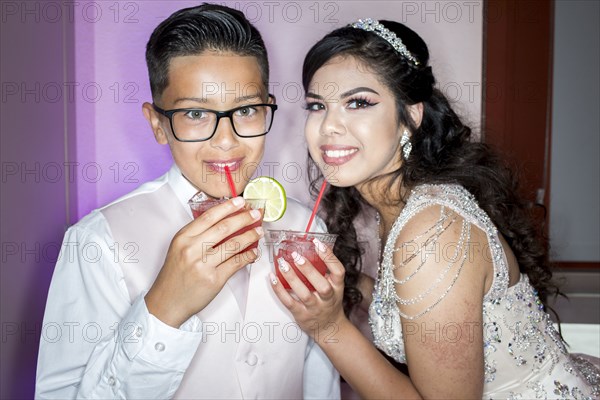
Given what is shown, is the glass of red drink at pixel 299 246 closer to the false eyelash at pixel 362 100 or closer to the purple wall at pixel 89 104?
the false eyelash at pixel 362 100

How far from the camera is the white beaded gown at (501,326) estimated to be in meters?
1.91

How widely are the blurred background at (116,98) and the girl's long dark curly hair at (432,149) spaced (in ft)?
2.03

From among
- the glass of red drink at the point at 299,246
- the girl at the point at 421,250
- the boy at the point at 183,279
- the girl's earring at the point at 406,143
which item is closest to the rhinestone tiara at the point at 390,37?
the girl at the point at 421,250

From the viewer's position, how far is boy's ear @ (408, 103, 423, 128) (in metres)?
2.16

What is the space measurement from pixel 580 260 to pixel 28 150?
202 inches

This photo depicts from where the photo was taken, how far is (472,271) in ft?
5.87

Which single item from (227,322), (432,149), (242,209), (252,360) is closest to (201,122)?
(242,209)

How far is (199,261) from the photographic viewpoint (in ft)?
4.82

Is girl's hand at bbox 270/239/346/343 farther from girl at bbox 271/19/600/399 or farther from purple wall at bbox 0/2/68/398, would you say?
purple wall at bbox 0/2/68/398

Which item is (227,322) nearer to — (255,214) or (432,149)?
(255,214)

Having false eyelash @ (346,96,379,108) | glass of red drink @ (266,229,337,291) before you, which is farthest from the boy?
false eyelash @ (346,96,379,108)

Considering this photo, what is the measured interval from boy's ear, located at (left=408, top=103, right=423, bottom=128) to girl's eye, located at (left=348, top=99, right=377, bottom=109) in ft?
0.70

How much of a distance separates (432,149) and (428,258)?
609 millimetres

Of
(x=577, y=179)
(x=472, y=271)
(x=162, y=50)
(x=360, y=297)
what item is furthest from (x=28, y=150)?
(x=577, y=179)
